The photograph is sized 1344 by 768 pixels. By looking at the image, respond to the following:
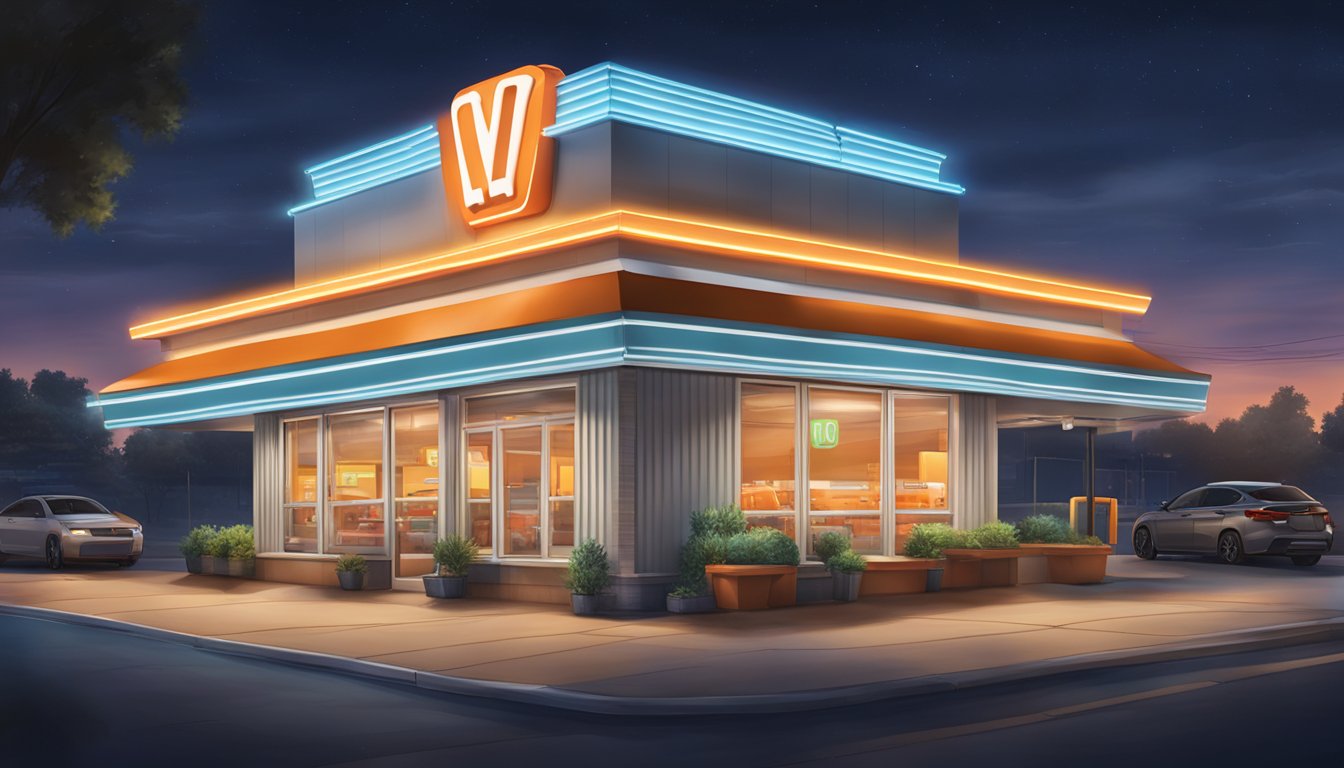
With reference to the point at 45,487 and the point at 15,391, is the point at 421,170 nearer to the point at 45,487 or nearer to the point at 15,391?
the point at 45,487

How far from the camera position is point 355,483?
25.5 m

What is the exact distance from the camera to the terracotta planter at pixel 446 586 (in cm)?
2194

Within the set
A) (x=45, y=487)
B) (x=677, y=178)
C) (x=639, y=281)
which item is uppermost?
(x=677, y=178)

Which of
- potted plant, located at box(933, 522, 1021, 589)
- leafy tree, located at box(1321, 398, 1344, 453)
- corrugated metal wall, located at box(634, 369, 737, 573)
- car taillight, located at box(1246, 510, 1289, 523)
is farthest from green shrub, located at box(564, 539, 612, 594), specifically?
leafy tree, located at box(1321, 398, 1344, 453)

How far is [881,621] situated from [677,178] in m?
7.14

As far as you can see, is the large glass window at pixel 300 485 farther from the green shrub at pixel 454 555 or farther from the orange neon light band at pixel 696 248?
the green shrub at pixel 454 555

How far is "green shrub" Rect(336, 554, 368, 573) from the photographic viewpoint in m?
24.0

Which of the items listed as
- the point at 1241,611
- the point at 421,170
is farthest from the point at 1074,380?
the point at 421,170

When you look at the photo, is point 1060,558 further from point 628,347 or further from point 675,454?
point 628,347

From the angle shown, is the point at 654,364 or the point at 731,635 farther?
the point at 654,364

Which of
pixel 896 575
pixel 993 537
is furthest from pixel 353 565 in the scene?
pixel 993 537

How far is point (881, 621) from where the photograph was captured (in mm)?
18188

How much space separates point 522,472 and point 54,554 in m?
14.9

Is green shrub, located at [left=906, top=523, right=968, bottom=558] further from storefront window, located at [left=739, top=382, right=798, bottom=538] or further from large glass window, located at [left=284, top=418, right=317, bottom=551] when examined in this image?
large glass window, located at [left=284, top=418, right=317, bottom=551]
